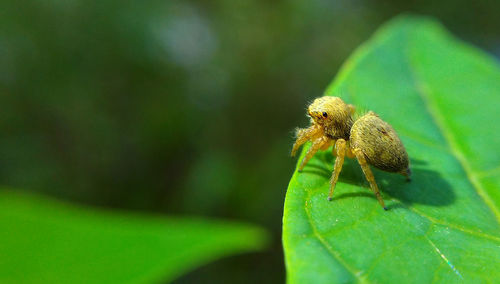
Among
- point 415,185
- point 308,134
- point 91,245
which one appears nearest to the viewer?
point 415,185

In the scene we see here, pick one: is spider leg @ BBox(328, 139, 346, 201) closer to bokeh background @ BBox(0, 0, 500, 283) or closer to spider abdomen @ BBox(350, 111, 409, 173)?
spider abdomen @ BBox(350, 111, 409, 173)

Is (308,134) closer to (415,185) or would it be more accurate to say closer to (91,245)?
(415,185)

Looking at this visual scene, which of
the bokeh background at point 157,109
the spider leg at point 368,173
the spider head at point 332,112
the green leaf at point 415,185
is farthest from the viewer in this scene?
the bokeh background at point 157,109

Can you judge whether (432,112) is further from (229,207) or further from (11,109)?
(11,109)

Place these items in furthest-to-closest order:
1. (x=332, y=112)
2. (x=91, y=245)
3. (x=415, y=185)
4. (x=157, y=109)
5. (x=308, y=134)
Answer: (x=157, y=109), (x=308, y=134), (x=332, y=112), (x=91, y=245), (x=415, y=185)

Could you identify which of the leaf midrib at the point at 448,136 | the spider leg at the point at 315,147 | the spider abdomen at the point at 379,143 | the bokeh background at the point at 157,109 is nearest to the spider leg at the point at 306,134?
the spider leg at the point at 315,147

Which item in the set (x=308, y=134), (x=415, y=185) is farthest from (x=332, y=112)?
(x=415, y=185)

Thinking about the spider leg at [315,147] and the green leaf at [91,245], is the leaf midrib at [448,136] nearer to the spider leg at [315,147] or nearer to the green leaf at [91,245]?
the spider leg at [315,147]
